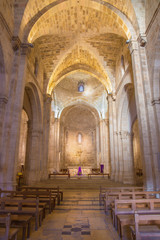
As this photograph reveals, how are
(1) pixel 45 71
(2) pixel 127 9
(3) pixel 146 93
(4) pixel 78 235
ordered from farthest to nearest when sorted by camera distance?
1. (1) pixel 45 71
2. (2) pixel 127 9
3. (3) pixel 146 93
4. (4) pixel 78 235

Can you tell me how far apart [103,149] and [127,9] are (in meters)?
17.3

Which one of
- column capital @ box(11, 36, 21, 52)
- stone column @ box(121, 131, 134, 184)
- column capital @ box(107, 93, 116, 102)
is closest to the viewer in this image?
column capital @ box(11, 36, 21, 52)

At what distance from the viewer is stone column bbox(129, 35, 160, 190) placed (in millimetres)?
7586

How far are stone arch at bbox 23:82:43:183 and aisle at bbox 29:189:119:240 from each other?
287 inches

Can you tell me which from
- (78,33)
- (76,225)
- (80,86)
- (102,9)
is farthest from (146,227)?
(80,86)

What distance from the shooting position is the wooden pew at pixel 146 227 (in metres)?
2.71

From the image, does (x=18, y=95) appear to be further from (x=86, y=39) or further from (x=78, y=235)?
(x=86, y=39)

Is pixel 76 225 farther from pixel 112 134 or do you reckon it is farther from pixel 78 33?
pixel 78 33

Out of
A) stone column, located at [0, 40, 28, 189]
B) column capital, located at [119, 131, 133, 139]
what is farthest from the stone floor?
column capital, located at [119, 131, 133, 139]

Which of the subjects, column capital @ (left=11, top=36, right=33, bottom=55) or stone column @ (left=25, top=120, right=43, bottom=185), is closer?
column capital @ (left=11, top=36, right=33, bottom=55)

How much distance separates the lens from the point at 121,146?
1482 cm

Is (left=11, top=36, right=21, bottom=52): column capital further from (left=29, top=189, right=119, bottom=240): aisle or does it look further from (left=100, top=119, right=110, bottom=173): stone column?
(left=100, top=119, right=110, bottom=173): stone column

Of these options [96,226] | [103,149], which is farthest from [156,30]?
[103,149]

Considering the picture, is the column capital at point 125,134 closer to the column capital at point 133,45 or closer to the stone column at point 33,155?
the stone column at point 33,155
